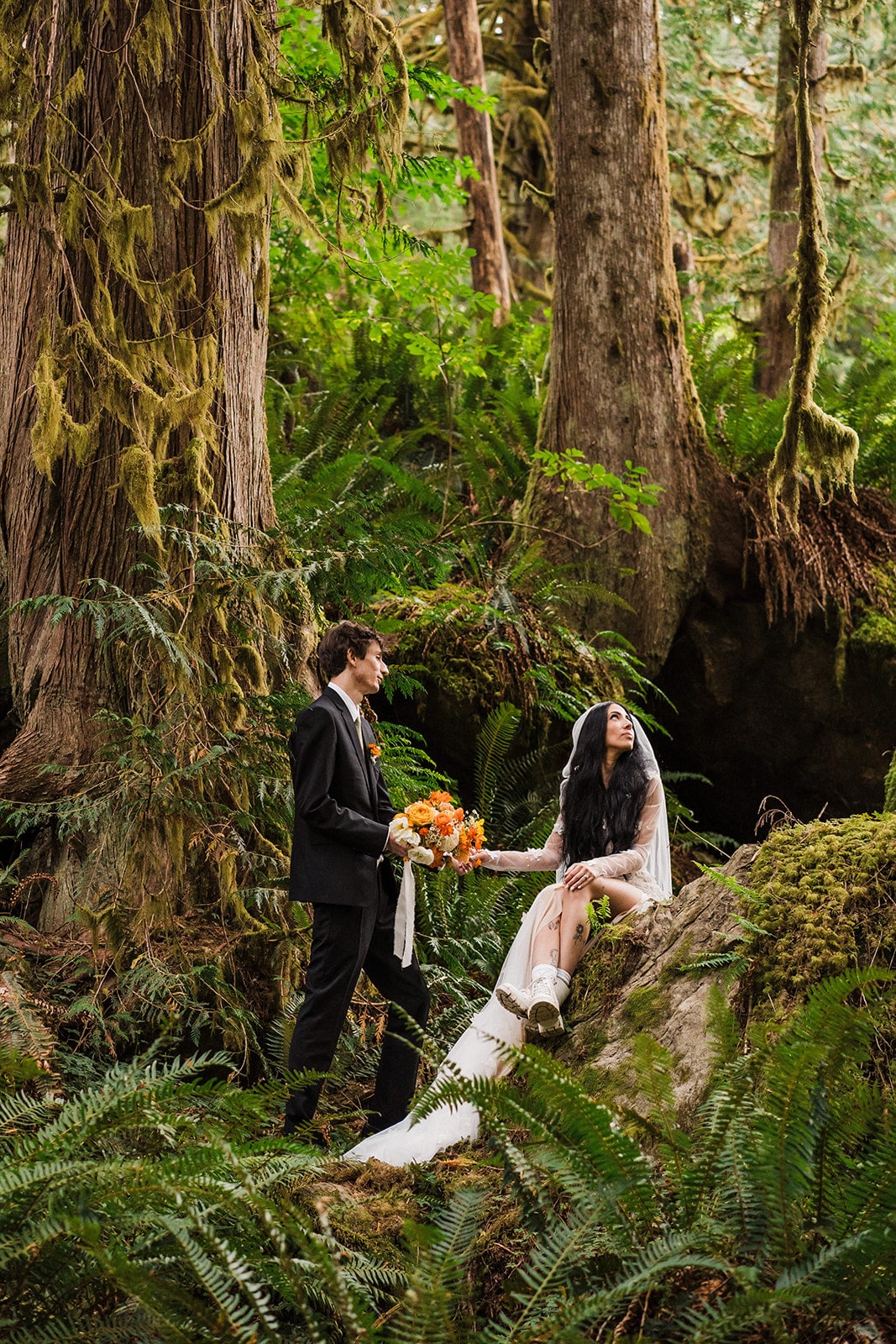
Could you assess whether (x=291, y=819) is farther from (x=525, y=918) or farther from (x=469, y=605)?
(x=469, y=605)

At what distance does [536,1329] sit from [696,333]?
7790mm

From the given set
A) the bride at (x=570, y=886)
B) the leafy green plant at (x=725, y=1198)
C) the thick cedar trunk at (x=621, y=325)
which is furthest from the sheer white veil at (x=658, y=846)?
the thick cedar trunk at (x=621, y=325)

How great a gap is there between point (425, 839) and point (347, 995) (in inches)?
25.9

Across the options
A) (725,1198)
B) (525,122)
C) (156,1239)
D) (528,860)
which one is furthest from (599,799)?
(525,122)

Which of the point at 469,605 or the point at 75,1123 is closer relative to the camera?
the point at 75,1123

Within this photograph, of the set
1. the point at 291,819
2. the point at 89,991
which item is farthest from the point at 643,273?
the point at 89,991

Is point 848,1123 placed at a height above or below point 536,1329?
above

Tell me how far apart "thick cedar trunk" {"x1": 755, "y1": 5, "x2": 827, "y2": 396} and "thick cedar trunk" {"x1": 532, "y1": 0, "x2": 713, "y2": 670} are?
221cm

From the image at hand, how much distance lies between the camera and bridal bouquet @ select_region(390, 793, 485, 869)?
4.25 m

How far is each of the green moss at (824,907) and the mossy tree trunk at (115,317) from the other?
267 cm

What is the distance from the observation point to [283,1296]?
2.79 metres

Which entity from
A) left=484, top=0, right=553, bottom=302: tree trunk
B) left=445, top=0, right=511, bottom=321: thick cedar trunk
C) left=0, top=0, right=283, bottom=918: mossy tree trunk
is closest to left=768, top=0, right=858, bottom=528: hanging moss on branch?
left=0, top=0, right=283, bottom=918: mossy tree trunk

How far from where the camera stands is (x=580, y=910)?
444 centimetres

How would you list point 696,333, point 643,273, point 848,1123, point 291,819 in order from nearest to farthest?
point 848,1123 → point 291,819 → point 643,273 → point 696,333
